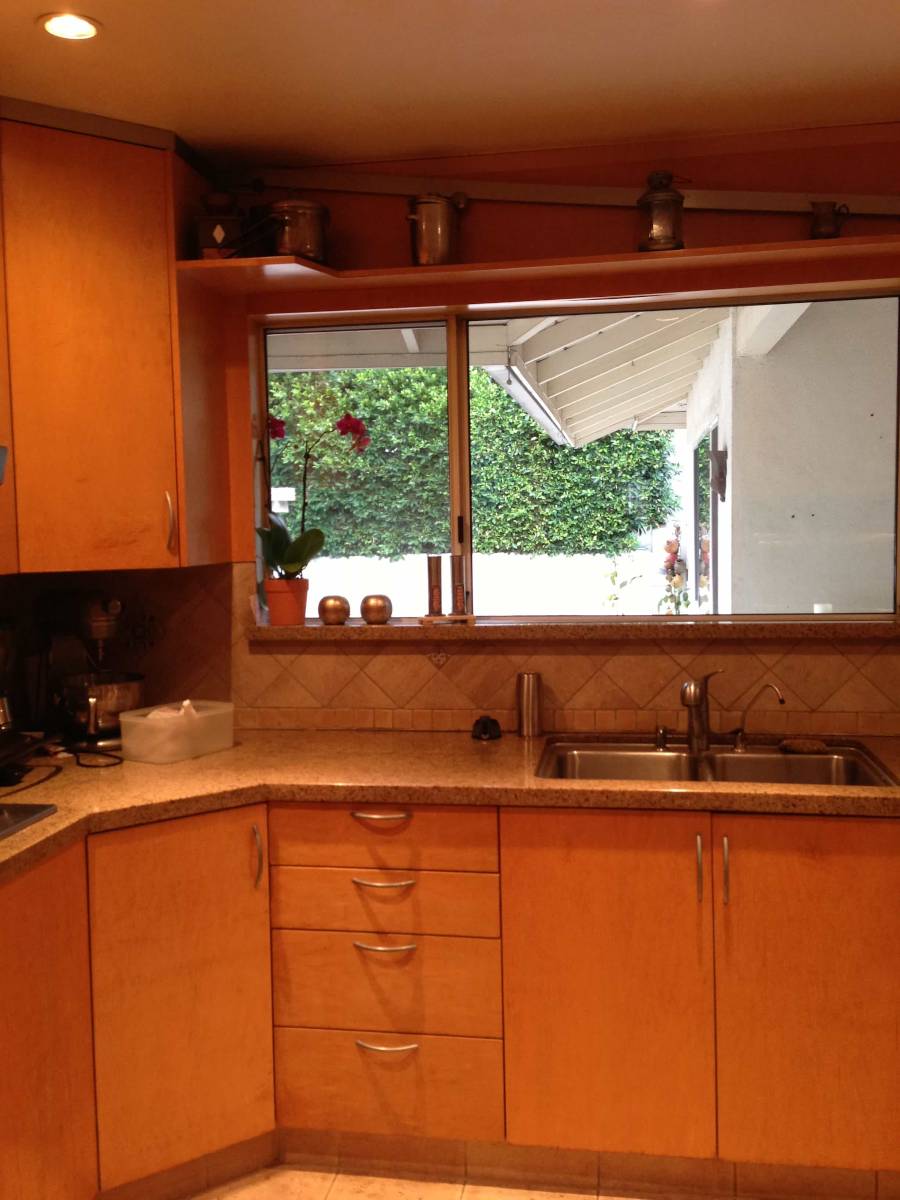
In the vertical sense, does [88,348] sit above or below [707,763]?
above

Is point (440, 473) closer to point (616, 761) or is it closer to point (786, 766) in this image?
point (616, 761)

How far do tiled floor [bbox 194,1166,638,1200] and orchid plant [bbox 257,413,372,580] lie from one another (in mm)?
1546

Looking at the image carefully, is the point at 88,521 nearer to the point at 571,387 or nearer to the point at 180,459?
the point at 180,459

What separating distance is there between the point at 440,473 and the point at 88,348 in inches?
41.1

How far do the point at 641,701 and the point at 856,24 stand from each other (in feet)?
5.49

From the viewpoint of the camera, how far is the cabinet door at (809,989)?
7.31 ft

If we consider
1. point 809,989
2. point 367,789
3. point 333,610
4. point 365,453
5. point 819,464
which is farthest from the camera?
point 365,453

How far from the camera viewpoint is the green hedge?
3051 mm

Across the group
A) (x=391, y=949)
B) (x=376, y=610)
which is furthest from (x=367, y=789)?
(x=376, y=610)

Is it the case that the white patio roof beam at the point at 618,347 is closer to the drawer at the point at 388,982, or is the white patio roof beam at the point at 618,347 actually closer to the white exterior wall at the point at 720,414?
the white exterior wall at the point at 720,414

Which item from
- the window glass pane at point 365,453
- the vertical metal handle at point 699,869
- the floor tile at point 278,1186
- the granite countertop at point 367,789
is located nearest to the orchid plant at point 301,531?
the window glass pane at point 365,453

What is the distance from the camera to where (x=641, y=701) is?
2.89m

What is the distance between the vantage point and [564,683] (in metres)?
2.92

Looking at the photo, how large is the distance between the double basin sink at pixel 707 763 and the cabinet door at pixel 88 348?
3.91ft
